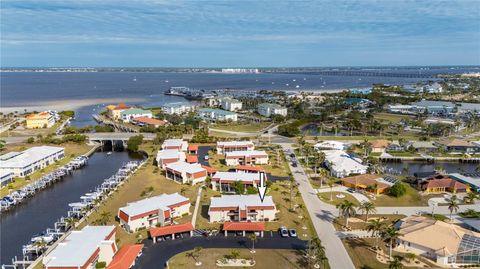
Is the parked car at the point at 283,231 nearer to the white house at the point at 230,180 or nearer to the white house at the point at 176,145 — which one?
the white house at the point at 230,180

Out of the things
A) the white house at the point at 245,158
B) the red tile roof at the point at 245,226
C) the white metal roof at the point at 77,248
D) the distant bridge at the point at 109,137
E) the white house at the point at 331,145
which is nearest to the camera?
the white metal roof at the point at 77,248

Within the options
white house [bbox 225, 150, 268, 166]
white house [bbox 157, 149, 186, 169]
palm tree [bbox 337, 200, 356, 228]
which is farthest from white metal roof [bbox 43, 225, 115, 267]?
white house [bbox 225, 150, 268, 166]

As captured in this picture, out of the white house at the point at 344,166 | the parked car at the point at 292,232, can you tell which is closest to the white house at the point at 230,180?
the parked car at the point at 292,232

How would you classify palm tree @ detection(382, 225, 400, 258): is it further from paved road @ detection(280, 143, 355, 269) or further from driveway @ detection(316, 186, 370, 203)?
driveway @ detection(316, 186, 370, 203)

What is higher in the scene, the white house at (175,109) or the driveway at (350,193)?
the white house at (175,109)

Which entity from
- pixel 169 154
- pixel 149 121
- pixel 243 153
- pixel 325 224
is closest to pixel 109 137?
pixel 149 121

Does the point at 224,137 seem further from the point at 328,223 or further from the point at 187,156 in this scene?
the point at 328,223

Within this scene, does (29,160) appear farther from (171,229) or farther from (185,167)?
(171,229)
